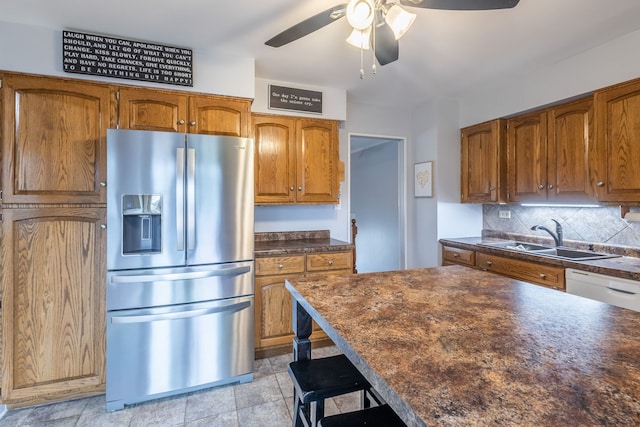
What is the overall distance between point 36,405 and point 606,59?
4.42 metres

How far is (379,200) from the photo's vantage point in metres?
4.99

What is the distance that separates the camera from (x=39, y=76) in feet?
6.74

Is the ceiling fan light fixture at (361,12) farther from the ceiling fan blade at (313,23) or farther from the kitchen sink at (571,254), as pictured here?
the kitchen sink at (571,254)

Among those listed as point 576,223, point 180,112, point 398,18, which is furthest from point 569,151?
point 180,112

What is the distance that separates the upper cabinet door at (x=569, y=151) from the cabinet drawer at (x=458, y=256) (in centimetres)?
79

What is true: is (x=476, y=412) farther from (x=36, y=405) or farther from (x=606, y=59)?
(x=606, y=59)

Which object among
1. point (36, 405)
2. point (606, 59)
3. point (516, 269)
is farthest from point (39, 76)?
point (606, 59)

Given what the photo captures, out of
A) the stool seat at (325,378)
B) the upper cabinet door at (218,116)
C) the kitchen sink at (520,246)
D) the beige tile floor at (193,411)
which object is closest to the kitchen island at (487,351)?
the stool seat at (325,378)

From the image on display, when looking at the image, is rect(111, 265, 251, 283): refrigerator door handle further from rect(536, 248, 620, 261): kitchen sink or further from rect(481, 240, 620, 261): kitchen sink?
rect(536, 248, 620, 261): kitchen sink

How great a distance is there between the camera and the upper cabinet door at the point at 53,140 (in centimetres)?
200

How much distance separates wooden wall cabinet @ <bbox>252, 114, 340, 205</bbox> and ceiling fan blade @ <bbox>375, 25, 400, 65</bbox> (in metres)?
1.28

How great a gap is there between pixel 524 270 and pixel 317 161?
1.94 metres

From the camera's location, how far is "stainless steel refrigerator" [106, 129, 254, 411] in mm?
2021

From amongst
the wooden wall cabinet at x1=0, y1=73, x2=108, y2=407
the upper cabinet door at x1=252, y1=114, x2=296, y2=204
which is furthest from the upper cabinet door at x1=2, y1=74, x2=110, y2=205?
the upper cabinet door at x1=252, y1=114, x2=296, y2=204
